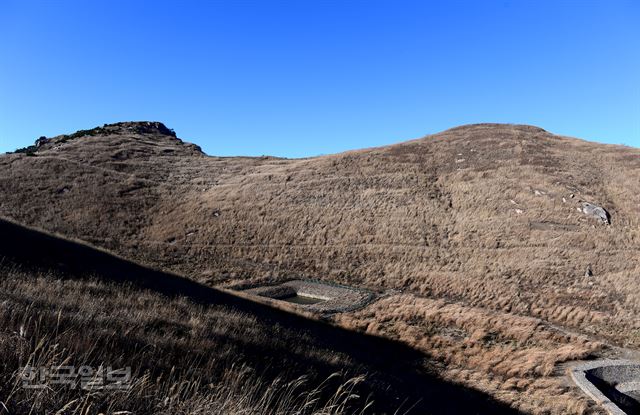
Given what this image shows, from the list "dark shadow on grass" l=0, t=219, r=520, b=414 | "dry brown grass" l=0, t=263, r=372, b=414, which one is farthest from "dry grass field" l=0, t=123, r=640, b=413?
"dry brown grass" l=0, t=263, r=372, b=414

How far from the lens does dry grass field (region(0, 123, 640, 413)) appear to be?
19.4 metres

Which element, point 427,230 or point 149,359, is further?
point 427,230

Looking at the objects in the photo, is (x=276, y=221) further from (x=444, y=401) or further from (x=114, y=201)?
(x=444, y=401)

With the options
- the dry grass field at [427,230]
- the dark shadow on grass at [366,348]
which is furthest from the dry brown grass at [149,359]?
the dry grass field at [427,230]

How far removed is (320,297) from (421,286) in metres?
8.24

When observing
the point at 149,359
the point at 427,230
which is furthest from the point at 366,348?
the point at 427,230

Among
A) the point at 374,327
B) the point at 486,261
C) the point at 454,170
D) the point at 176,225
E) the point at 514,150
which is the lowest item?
the point at 374,327

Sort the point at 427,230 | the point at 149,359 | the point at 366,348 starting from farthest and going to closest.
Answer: the point at 427,230 < the point at 366,348 < the point at 149,359

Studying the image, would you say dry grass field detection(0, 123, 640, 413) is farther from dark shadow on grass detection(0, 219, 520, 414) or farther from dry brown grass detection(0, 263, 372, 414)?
dry brown grass detection(0, 263, 372, 414)

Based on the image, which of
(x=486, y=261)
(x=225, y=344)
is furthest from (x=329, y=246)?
(x=225, y=344)

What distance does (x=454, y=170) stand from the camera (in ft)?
171

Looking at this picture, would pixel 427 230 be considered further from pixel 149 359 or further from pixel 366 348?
pixel 149 359

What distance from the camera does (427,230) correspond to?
3919 centimetres

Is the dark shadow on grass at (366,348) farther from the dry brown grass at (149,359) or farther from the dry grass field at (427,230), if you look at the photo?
the dry brown grass at (149,359)
